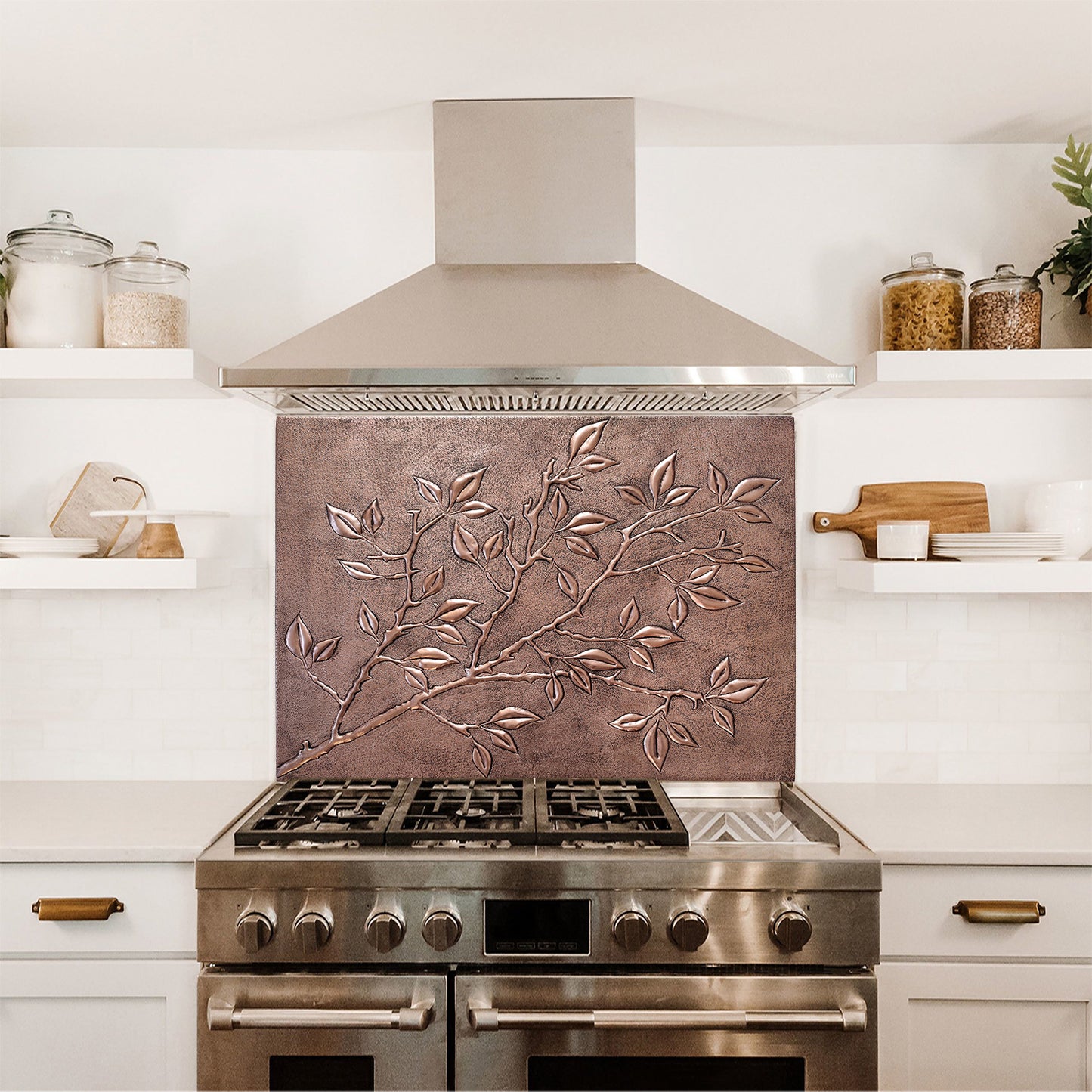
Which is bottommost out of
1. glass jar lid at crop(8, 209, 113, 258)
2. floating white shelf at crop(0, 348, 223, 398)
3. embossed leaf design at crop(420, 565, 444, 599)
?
embossed leaf design at crop(420, 565, 444, 599)

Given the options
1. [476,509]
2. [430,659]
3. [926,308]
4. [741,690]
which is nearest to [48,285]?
[476,509]

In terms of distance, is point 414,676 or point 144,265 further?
point 414,676

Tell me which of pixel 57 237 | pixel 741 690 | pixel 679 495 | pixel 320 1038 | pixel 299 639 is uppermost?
pixel 57 237

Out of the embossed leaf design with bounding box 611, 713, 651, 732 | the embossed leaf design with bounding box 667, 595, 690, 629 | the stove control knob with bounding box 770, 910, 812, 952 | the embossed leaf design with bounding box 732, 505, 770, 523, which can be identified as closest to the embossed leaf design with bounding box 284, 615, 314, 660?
the embossed leaf design with bounding box 611, 713, 651, 732

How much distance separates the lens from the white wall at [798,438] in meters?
2.33

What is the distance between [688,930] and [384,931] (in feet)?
1.85

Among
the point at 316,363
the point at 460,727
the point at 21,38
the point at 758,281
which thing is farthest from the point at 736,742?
the point at 21,38

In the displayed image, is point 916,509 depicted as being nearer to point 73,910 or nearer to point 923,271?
point 923,271

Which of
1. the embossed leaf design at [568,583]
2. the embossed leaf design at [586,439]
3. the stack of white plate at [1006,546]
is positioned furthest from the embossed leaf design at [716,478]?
the stack of white plate at [1006,546]

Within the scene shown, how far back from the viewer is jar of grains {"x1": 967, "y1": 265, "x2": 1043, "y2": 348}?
208cm

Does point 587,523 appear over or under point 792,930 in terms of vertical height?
over

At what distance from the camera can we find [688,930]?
5.52 ft

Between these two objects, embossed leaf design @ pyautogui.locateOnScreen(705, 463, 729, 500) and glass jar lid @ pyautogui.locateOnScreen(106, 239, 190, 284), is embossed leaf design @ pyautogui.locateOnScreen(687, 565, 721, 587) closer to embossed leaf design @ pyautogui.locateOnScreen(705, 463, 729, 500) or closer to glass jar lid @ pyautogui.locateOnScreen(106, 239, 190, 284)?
embossed leaf design @ pyautogui.locateOnScreen(705, 463, 729, 500)

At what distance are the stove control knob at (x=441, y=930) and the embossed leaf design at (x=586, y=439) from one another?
113cm
